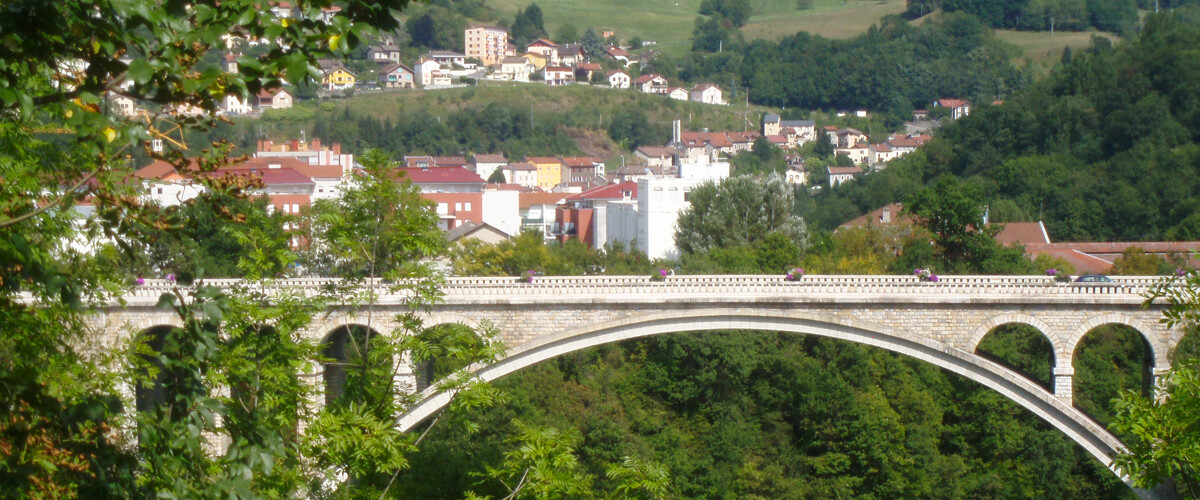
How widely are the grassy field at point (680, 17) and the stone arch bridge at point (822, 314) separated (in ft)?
331

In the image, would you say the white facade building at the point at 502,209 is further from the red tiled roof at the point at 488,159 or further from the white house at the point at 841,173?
the white house at the point at 841,173

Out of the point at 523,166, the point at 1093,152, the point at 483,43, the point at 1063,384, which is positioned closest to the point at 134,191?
the point at 1063,384

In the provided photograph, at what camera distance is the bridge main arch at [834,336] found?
68.9ft

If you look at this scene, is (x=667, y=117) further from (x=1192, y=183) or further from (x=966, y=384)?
(x=966, y=384)

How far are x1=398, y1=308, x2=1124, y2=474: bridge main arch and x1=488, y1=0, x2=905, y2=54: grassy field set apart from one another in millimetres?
100921

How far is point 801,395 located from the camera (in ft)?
96.9

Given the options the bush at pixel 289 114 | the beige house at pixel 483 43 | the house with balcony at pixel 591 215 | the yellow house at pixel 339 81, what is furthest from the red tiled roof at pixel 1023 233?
the beige house at pixel 483 43

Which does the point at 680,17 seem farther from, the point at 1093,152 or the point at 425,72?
the point at 1093,152

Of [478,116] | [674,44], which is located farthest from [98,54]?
[674,44]

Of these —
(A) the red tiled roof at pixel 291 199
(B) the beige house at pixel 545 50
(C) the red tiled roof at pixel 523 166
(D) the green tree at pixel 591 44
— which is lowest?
(A) the red tiled roof at pixel 291 199

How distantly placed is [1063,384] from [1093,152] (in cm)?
2979

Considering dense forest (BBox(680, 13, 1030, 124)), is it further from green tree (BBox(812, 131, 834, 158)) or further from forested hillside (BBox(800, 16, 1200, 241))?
forested hillside (BBox(800, 16, 1200, 241))

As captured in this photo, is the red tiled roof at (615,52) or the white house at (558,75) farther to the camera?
the red tiled roof at (615,52)

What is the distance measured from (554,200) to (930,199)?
28252mm
